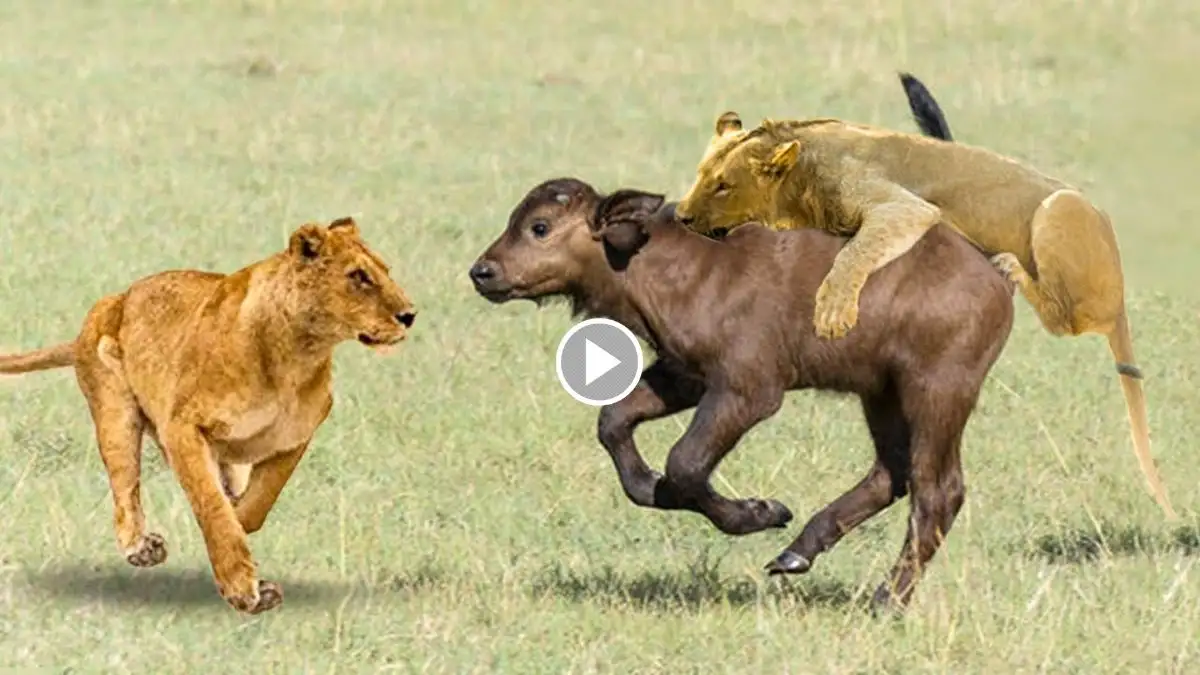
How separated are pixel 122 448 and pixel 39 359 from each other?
2.05 ft

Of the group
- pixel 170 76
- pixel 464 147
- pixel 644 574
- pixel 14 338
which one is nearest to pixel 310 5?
pixel 170 76

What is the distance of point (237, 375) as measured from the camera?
6.96 meters

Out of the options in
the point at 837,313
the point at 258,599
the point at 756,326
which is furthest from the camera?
the point at 756,326

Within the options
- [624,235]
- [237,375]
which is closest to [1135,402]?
[624,235]

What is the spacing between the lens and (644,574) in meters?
8.23

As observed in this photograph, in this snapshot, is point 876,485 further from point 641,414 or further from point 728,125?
point 728,125

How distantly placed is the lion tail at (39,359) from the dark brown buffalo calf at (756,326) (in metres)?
1.12

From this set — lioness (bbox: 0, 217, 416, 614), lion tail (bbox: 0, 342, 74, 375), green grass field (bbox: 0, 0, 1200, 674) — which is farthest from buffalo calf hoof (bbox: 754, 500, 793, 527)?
lion tail (bbox: 0, 342, 74, 375)

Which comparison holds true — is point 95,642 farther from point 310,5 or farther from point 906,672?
point 310,5

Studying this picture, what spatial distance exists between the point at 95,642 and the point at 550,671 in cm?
116

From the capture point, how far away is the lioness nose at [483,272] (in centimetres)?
784

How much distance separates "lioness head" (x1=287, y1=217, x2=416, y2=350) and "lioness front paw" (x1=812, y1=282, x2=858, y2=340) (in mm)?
1246

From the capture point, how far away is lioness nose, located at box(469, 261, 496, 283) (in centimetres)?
784

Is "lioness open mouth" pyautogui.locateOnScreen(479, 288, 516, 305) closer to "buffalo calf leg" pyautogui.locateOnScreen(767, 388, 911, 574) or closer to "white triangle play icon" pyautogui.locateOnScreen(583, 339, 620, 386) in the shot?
"white triangle play icon" pyautogui.locateOnScreen(583, 339, 620, 386)
